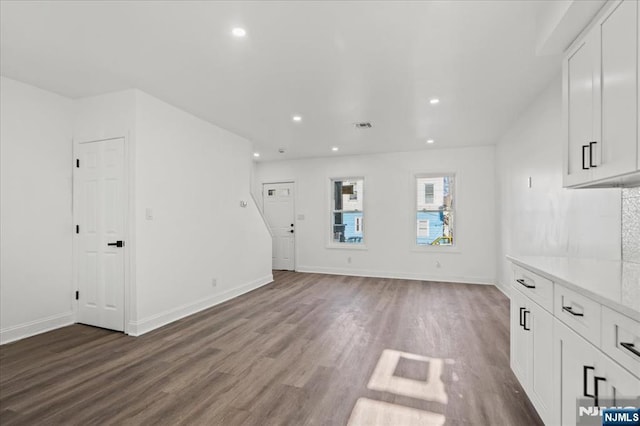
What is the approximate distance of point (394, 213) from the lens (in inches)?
248

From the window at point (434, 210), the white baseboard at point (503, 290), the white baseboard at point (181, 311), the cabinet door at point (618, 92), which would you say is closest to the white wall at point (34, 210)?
the white baseboard at point (181, 311)

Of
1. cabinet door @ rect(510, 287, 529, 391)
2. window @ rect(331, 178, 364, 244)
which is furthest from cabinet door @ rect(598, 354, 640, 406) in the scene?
window @ rect(331, 178, 364, 244)

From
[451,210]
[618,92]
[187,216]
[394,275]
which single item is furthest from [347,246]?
[618,92]

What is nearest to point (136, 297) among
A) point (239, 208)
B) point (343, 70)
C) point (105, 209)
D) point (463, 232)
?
point (105, 209)

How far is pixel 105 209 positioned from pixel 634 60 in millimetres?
4577

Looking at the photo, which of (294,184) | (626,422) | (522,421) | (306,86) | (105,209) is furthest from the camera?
(294,184)

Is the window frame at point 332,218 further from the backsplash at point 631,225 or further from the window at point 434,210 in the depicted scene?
the backsplash at point 631,225

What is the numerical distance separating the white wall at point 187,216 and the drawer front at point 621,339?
149 inches

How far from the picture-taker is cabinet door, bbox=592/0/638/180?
4.64 feet

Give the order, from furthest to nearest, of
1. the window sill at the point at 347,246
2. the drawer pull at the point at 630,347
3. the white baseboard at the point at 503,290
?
the window sill at the point at 347,246 < the white baseboard at the point at 503,290 < the drawer pull at the point at 630,347

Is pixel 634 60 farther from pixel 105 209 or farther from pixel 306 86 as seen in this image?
pixel 105 209

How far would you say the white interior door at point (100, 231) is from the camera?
3.36 metres

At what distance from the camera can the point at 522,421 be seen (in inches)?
72.4

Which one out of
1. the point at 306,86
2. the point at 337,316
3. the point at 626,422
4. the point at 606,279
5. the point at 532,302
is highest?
the point at 306,86
